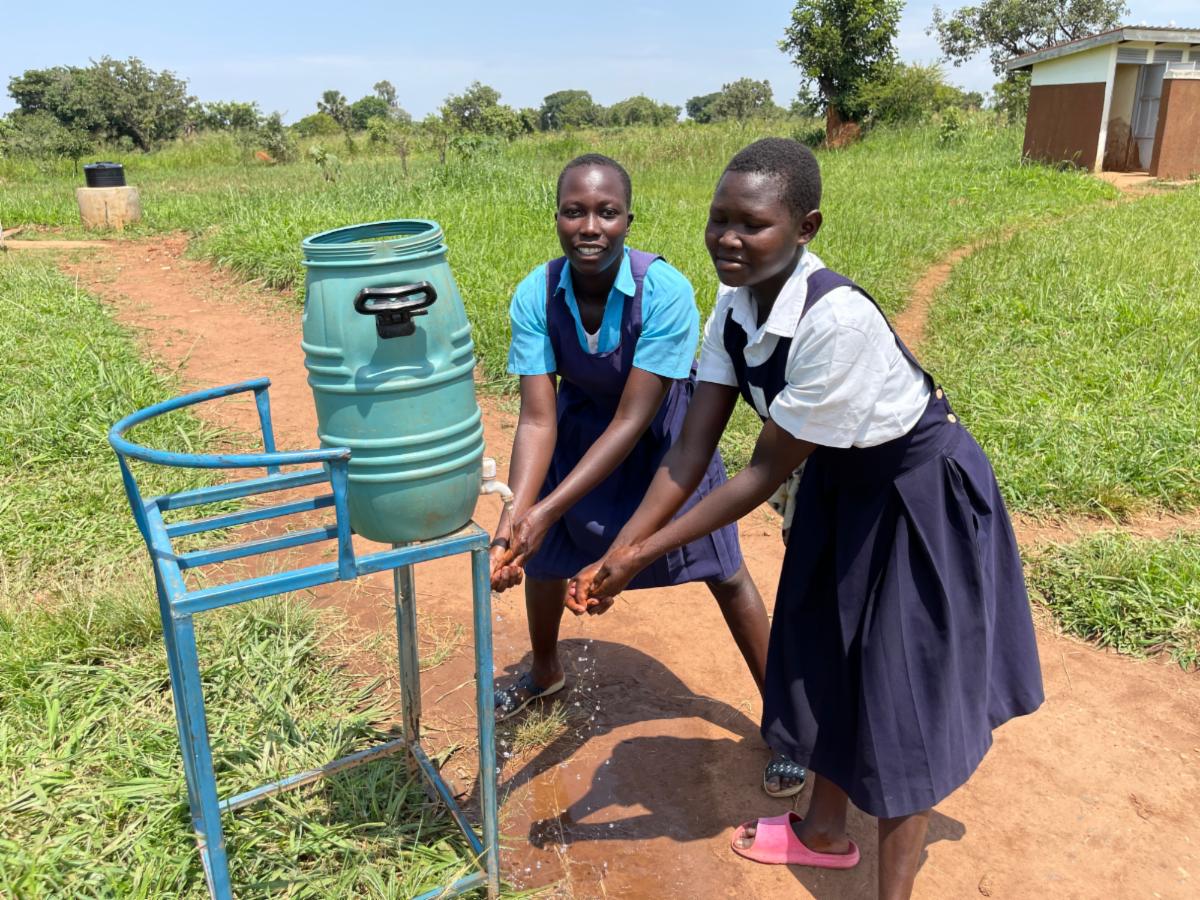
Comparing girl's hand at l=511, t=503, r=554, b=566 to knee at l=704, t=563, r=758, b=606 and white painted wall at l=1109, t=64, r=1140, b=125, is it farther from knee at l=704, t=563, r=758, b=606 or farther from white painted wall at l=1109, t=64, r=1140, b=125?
white painted wall at l=1109, t=64, r=1140, b=125

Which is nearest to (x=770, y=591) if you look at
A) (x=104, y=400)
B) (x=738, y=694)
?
(x=738, y=694)

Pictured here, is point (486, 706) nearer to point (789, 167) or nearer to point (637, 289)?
point (637, 289)

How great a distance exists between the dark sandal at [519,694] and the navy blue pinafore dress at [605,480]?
49 cm

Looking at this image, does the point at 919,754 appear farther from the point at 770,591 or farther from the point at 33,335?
the point at 33,335

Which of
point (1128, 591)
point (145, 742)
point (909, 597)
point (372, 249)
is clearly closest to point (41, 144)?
point (145, 742)

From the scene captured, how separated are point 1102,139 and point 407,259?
13.3 meters

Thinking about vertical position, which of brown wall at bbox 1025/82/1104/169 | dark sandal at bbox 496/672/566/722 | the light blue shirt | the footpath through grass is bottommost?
dark sandal at bbox 496/672/566/722

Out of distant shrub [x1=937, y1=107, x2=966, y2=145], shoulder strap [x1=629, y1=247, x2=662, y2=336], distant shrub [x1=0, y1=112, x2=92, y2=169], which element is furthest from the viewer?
distant shrub [x1=0, y1=112, x2=92, y2=169]

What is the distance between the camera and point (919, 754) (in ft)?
5.62

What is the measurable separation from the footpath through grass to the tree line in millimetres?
9812

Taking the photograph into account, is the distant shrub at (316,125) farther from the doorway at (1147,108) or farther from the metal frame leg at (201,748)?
the metal frame leg at (201,748)

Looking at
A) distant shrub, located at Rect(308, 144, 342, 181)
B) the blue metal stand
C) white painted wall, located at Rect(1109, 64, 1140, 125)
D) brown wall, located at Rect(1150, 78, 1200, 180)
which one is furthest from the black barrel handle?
white painted wall, located at Rect(1109, 64, 1140, 125)

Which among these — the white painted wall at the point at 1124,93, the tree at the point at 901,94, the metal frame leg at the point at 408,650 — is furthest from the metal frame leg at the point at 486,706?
the tree at the point at 901,94

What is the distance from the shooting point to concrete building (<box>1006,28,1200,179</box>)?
11727 mm
